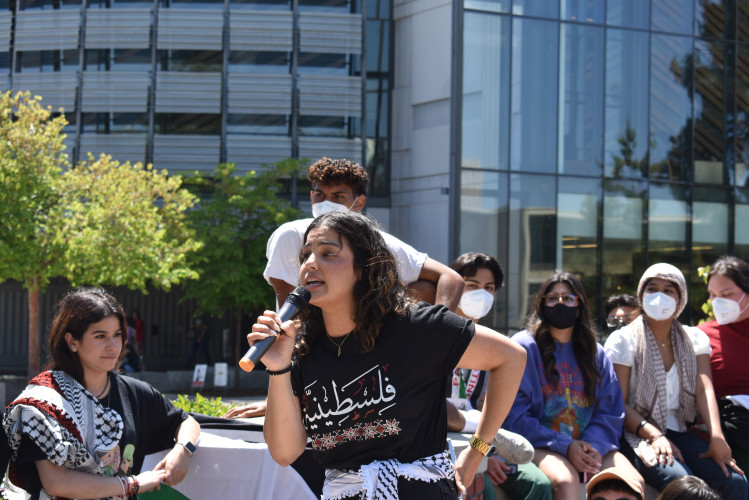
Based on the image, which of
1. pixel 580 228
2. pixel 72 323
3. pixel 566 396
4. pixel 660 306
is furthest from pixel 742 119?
pixel 72 323

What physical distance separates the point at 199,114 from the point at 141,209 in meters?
7.62

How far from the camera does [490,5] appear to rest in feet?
74.9

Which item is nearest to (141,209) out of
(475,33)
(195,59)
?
(195,59)

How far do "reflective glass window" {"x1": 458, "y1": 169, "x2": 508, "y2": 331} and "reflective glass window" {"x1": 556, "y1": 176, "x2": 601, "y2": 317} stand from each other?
1.58m

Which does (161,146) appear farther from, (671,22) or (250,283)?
(671,22)

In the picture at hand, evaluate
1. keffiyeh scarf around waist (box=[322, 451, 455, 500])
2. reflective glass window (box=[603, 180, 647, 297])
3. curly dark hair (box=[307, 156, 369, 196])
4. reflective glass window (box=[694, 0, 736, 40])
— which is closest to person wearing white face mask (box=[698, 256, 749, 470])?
curly dark hair (box=[307, 156, 369, 196])

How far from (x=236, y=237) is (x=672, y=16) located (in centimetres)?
1404

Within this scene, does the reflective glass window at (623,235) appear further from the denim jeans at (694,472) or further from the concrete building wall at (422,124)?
the denim jeans at (694,472)

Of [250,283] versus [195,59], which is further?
[195,59]

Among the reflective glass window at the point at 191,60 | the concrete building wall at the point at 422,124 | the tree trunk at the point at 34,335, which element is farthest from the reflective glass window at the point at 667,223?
the tree trunk at the point at 34,335

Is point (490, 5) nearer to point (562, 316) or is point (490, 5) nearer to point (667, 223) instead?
point (667, 223)

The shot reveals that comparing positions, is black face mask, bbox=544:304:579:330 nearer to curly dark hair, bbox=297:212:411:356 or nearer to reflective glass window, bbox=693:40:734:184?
curly dark hair, bbox=297:212:411:356

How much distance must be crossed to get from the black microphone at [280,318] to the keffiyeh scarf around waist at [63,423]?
1.34m

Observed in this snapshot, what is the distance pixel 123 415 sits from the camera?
379cm
